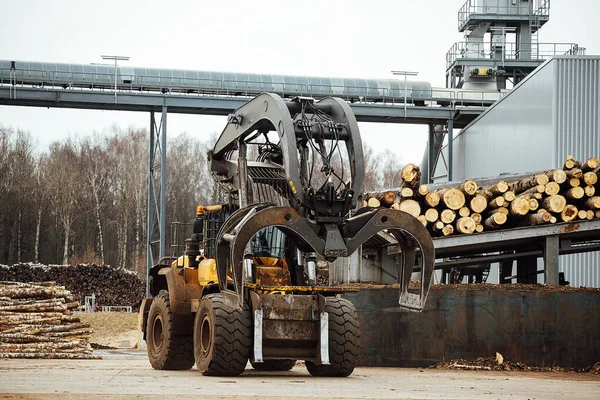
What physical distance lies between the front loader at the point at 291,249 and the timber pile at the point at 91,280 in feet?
96.4

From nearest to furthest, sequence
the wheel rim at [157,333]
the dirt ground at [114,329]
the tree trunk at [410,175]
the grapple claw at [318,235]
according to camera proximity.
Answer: the grapple claw at [318,235]
the wheel rim at [157,333]
the tree trunk at [410,175]
the dirt ground at [114,329]

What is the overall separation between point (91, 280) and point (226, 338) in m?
32.4

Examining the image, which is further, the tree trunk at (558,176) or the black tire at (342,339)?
the tree trunk at (558,176)

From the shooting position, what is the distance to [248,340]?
547 inches

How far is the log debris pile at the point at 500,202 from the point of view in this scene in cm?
2114

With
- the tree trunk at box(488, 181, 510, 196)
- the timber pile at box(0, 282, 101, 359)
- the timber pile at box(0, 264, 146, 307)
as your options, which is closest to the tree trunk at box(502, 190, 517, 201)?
the tree trunk at box(488, 181, 510, 196)

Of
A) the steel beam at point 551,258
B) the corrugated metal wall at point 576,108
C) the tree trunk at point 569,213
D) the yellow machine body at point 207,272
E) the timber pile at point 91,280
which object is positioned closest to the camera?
the yellow machine body at point 207,272

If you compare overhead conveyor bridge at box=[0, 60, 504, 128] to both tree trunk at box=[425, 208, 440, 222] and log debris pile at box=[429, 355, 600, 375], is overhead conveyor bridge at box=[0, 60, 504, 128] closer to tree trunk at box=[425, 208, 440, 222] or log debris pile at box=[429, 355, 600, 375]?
tree trunk at box=[425, 208, 440, 222]

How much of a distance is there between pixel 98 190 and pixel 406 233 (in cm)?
6212

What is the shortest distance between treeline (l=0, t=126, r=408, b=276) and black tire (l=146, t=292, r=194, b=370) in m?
50.2

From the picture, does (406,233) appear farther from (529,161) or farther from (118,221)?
(118,221)

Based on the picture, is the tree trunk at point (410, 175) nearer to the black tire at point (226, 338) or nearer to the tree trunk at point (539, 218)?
the tree trunk at point (539, 218)

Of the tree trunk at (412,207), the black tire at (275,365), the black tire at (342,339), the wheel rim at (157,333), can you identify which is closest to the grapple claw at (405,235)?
the black tire at (342,339)

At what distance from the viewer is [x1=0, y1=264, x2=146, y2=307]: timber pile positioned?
144 feet
